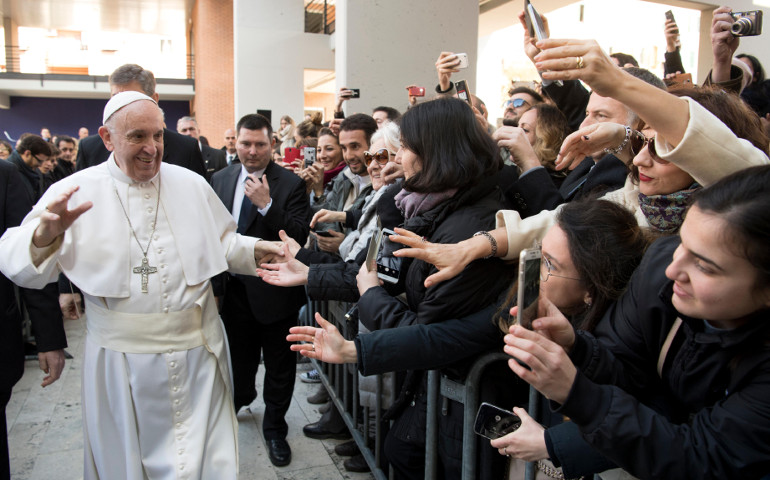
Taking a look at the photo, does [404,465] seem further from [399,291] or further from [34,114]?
[34,114]

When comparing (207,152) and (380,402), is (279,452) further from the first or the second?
(207,152)

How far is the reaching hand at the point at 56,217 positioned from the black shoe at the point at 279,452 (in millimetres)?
2065

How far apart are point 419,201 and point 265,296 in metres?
1.89

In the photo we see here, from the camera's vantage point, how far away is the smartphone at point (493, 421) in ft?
5.29

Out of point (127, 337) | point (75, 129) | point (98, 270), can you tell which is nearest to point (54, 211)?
point (98, 270)

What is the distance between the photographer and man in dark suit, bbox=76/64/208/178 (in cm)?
369

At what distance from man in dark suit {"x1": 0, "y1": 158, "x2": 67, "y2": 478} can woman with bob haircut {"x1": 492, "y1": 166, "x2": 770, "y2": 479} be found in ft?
8.20

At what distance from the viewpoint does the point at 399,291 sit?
8.16 feet

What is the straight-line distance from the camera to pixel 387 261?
2.34 metres

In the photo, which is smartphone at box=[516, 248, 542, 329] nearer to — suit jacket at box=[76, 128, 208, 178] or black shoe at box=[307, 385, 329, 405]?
suit jacket at box=[76, 128, 208, 178]

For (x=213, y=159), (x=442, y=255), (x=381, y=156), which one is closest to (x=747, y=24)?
(x=381, y=156)

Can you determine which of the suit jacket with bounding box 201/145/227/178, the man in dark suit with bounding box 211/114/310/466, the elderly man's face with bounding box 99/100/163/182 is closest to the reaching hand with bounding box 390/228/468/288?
the elderly man's face with bounding box 99/100/163/182

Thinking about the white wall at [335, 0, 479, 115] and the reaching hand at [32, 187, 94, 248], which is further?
the white wall at [335, 0, 479, 115]

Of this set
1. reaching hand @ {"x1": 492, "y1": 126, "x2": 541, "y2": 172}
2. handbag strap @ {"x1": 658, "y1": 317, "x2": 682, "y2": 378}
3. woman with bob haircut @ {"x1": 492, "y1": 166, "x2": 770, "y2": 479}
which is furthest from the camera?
reaching hand @ {"x1": 492, "y1": 126, "x2": 541, "y2": 172}
